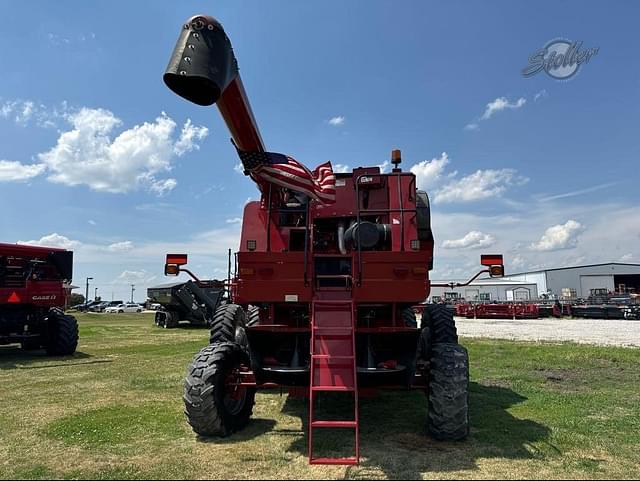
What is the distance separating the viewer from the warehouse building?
60.2 meters

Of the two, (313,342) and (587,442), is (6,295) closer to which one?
(313,342)

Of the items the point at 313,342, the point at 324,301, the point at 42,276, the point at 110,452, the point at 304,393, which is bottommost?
the point at 110,452

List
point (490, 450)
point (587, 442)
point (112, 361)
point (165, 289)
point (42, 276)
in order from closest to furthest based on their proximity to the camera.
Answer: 1. point (490, 450)
2. point (587, 442)
3. point (112, 361)
4. point (42, 276)
5. point (165, 289)

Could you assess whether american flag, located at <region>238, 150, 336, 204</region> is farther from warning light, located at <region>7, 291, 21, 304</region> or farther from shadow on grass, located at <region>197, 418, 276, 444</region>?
warning light, located at <region>7, 291, 21, 304</region>

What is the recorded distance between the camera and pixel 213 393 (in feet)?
16.8

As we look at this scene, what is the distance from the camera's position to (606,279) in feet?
198

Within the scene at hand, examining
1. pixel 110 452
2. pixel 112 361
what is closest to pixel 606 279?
pixel 112 361

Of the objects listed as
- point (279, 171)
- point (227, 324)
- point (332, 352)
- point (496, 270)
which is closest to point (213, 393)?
point (332, 352)

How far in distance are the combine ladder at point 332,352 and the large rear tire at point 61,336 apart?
10.5 metres

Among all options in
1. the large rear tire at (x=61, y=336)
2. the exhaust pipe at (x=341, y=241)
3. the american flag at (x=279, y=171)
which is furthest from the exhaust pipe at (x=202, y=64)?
the large rear tire at (x=61, y=336)

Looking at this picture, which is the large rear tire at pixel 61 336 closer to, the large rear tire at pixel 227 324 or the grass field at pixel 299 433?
the grass field at pixel 299 433

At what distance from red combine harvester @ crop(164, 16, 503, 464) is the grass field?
329 mm

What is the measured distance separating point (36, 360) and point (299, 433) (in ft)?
32.5

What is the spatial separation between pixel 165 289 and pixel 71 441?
71.8ft
